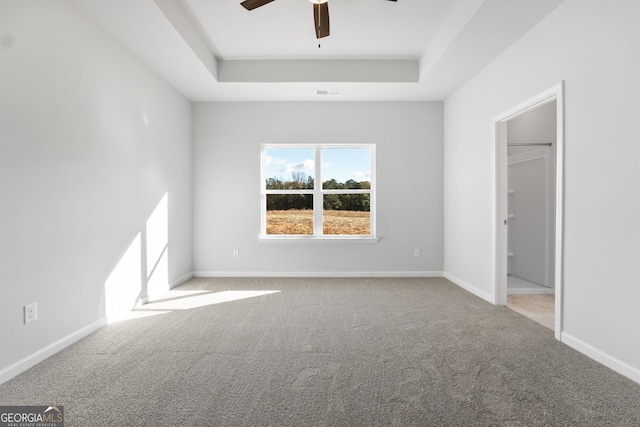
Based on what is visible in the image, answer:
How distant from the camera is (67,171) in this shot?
2.61m

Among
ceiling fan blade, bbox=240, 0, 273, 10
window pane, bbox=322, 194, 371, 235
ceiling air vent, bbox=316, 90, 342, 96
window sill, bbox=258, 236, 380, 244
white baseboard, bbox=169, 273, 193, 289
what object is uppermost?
ceiling air vent, bbox=316, 90, 342, 96

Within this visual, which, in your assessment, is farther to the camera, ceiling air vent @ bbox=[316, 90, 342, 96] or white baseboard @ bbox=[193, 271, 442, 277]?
white baseboard @ bbox=[193, 271, 442, 277]

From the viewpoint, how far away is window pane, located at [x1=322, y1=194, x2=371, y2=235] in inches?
208

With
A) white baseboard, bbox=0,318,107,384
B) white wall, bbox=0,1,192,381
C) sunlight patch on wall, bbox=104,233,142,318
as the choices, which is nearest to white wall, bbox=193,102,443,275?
white wall, bbox=0,1,192,381

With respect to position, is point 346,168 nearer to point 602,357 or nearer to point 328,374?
point 328,374

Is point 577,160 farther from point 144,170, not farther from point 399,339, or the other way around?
point 144,170

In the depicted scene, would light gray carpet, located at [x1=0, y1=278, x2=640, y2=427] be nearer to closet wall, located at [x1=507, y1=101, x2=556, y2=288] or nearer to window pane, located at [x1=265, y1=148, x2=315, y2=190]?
closet wall, located at [x1=507, y1=101, x2=556, y2=288]

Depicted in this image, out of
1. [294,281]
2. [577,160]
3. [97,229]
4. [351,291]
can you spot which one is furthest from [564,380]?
[97,229]

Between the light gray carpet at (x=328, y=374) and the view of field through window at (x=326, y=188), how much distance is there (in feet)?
6.61

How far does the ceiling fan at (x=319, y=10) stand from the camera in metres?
2.61

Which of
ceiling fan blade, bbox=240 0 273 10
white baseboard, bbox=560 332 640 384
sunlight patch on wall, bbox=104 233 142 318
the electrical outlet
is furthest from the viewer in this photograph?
sunlight patch on wall, bbox=104 233 142 318

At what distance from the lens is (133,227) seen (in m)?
3.56

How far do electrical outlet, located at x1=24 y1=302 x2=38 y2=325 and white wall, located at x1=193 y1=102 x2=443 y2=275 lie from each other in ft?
9.38

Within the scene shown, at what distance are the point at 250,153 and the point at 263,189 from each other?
59 centimetres
